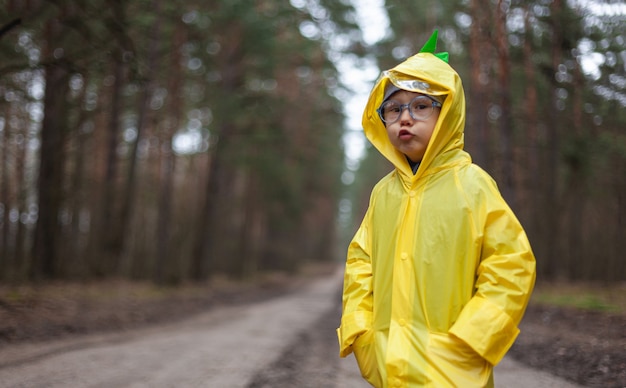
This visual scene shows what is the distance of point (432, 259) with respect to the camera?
2654mm

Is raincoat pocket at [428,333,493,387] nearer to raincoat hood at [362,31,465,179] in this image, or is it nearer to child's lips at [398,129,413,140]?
raincoat hood at [362,31,465,179]

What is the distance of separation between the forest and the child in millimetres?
7618

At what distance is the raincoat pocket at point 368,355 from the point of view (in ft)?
9.07

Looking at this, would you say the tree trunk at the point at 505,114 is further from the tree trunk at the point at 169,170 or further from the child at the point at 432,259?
the child at the point at 432,259

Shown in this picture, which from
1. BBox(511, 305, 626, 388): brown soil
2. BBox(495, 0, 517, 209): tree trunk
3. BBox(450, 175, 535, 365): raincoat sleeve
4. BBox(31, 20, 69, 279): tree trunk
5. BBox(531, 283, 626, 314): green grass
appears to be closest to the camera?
BBox(450, 175, 535, 365): raincoat sleeve

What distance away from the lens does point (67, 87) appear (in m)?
14.7

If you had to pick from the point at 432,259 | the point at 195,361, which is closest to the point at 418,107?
the point at 432,259

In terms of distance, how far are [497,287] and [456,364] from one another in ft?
1.28

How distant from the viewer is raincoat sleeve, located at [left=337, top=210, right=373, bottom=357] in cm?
282

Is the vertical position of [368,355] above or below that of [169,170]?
below

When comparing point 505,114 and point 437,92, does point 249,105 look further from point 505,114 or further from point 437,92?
point 437,92

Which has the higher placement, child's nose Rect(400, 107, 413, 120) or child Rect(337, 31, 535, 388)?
child's nose Rect(400, 107, 413, 120)

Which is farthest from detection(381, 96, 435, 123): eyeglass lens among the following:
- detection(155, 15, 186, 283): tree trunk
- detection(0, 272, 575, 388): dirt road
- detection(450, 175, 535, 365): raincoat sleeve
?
detection(155, 15, 186, 283): tree trunk

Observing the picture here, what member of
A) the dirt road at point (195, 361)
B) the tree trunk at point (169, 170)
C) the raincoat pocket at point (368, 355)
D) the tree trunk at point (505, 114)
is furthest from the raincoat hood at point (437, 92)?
the tree trunk at point (169, 170)
